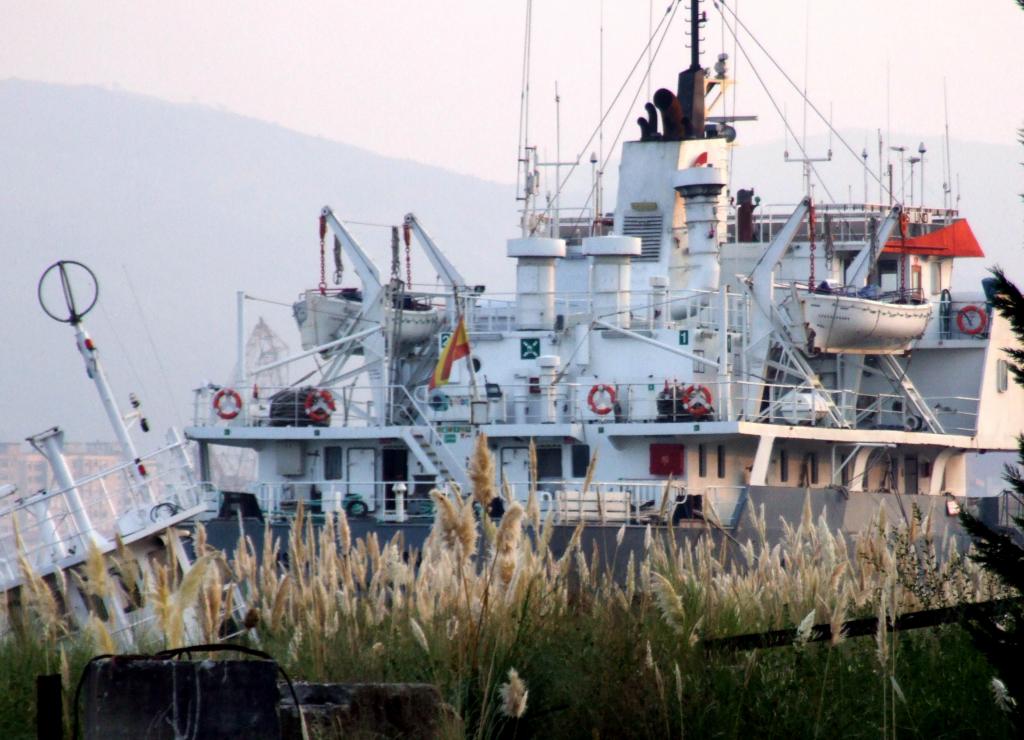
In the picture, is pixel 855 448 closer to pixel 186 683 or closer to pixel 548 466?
pixel 548 466

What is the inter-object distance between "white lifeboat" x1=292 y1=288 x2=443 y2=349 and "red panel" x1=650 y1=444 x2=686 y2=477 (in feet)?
20.2

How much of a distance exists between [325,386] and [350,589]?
19434mm

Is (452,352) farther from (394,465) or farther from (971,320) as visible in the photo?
(971,320)

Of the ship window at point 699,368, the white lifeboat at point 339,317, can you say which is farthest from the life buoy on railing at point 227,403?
the ship window at point 699,368

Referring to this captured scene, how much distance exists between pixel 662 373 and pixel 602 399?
171cm

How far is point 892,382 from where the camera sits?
3042 cm

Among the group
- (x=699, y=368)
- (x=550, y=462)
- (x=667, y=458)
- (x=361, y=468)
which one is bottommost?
(x=361, y=468)

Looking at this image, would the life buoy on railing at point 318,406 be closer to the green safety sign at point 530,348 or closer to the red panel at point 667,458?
the green safety sign at point 530,348

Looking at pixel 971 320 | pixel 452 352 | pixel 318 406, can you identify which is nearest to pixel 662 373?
pixel 452 352

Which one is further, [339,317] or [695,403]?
[339,317]

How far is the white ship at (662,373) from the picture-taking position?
26.0m

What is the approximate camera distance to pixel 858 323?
92.5 feet

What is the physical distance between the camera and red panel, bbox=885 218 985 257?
32.2 metres

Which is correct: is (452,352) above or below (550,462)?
above
